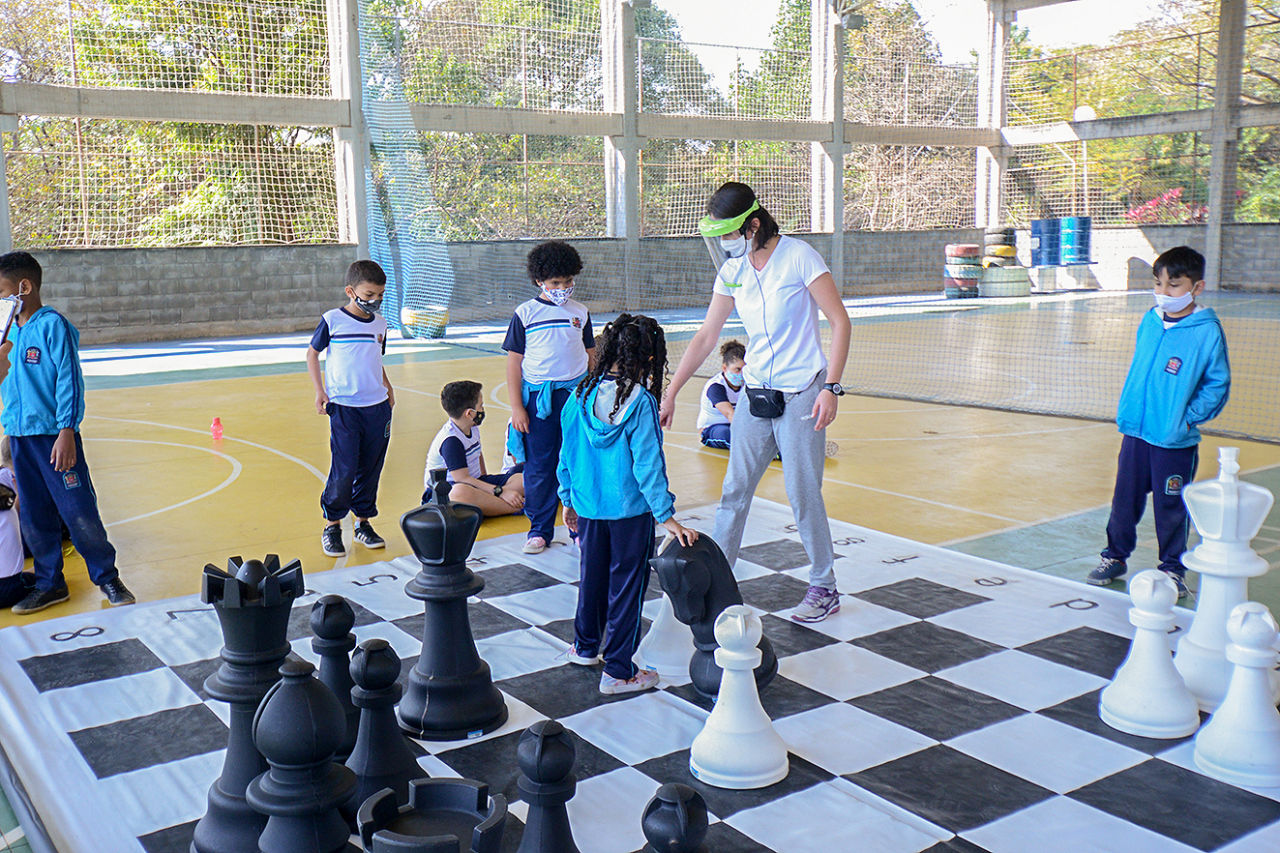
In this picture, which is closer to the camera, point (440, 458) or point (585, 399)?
point (585, 399)

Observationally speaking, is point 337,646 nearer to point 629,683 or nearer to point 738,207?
point 629,683

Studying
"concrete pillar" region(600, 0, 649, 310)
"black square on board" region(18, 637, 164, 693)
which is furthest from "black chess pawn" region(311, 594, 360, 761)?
"concrete pillar" region(600, 0, 649, 310)

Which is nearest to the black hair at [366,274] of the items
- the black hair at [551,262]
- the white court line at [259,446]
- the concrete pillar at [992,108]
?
the black hair at [551,262]

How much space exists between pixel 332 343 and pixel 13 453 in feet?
4.02

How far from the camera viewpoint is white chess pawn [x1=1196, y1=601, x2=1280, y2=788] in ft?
7.96

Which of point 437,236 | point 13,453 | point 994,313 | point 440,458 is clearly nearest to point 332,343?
point 440,458

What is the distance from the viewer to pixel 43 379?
12.4ft

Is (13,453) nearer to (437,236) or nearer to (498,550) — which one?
(498,550)

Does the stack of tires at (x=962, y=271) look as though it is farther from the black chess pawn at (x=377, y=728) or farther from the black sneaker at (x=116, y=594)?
the black chess pawn at (x=377, y=728)

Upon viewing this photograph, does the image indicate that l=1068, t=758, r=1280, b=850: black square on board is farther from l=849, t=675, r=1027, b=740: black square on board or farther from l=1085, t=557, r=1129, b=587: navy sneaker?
l=1085, t=557, r=1129, b=587: navy sneaker

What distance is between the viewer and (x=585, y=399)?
300 cm

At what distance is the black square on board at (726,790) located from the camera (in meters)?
2.39

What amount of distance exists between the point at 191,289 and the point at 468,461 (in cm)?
1112

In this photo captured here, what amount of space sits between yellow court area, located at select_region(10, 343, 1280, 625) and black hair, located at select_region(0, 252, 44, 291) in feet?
3.78
